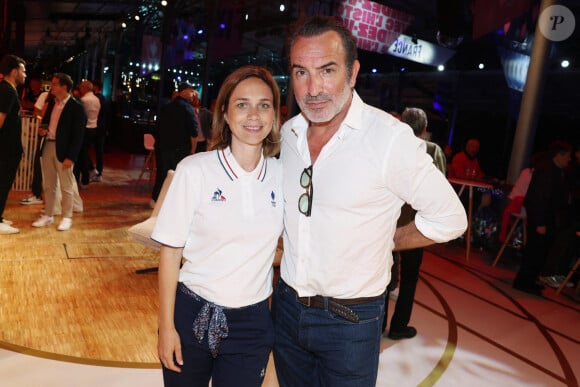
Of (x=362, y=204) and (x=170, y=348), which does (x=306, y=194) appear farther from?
(x=170, y=348)

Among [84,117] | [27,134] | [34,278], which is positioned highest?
[84,117]

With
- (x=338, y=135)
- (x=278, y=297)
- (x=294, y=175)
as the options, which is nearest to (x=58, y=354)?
(x=278, y=297)

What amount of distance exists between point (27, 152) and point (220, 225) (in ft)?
22.3

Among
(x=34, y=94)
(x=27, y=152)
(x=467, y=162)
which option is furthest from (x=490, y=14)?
(x=34, y=94)

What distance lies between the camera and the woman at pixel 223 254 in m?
1.57

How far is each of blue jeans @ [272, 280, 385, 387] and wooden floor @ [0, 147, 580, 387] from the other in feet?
4.74

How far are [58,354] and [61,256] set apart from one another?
1.96 meters

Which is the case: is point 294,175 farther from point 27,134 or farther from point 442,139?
point 442,139

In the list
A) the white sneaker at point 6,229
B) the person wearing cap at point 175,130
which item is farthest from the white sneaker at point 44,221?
the person wearing cap at point 175,130

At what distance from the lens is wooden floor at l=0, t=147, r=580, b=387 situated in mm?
2945

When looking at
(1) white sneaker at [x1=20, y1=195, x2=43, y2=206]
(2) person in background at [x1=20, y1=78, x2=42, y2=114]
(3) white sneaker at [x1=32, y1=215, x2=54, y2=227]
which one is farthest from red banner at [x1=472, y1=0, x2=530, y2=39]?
(2) person in background at [x1=20, y1=78, x2=42, y2=114]

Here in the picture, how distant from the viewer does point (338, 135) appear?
156 cm

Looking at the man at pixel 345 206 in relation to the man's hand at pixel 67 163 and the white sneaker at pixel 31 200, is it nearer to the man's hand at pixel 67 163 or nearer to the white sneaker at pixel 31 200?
the man's hand at pixel 67 163

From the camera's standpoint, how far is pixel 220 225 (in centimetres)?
157
